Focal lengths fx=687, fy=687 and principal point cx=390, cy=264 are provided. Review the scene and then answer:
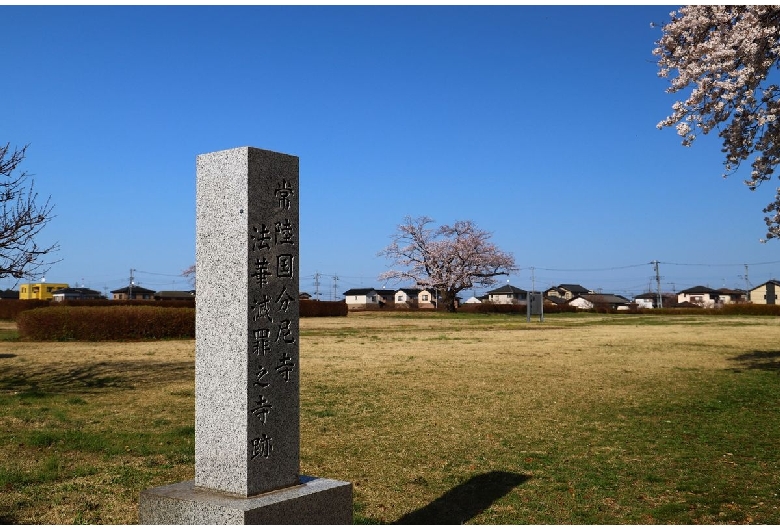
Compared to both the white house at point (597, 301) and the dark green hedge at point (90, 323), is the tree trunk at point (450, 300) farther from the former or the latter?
the white house at point (597, 301)

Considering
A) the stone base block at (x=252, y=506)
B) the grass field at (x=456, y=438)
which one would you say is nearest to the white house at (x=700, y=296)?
the grass field at (x=456, y=438)

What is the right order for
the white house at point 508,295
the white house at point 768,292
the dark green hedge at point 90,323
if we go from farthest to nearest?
the white house at point 508,295 < the white house at point 768,292 < the dark green hedge at point 90,323

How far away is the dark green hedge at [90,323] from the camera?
89.7ft

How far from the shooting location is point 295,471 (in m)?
5.34

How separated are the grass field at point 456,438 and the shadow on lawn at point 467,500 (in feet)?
0.07

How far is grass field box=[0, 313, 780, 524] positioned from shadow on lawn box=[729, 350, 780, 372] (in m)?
0.19

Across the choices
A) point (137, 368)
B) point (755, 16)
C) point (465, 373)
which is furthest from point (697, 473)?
point (137, 368)

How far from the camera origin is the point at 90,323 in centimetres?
2753

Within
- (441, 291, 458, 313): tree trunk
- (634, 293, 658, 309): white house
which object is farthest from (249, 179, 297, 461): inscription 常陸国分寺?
(634, 293, 658, 309): white house

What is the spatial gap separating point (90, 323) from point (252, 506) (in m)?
25.3

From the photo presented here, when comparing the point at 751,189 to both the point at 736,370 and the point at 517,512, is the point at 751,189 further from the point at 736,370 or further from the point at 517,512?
the point at 517,512

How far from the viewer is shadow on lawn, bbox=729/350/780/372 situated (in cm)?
1873

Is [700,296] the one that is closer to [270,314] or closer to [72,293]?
[72,293]

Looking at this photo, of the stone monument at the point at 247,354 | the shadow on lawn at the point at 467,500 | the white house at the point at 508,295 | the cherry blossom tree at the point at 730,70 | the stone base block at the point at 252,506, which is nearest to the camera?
the stone base block at the point at 252,506
